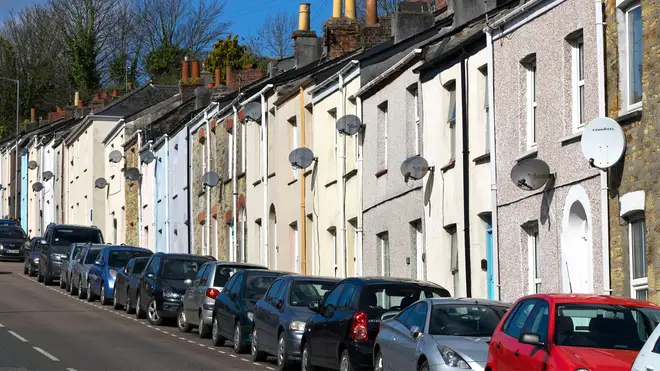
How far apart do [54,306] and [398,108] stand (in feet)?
38.3

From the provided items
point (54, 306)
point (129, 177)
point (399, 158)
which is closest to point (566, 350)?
point (399, 158)

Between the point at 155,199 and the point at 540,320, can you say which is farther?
the point at 155,199

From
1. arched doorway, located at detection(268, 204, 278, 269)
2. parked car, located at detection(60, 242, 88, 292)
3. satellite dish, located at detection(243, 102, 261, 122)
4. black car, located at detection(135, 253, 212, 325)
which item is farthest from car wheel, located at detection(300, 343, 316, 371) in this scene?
parked car, located at detection(60, 242, 88, 292)

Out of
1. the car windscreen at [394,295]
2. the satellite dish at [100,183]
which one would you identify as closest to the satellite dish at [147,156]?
the satellite dish at [100,183]

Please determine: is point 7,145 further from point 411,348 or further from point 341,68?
point 411,348

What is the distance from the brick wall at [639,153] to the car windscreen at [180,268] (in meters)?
13.7

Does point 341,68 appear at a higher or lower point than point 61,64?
lower

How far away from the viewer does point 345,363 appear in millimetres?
16812

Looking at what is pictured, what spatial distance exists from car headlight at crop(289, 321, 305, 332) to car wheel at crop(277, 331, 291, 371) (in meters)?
0.22

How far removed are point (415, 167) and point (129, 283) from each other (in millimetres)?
10148

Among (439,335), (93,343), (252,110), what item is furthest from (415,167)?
(252,110)

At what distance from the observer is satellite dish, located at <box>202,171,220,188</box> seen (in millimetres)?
38875

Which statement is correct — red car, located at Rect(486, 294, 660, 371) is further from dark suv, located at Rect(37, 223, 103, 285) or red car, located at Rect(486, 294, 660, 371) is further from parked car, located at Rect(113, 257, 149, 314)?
dark suv, located at Rect(37, 223, 103, 285)

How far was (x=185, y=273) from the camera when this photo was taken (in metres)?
29.0
